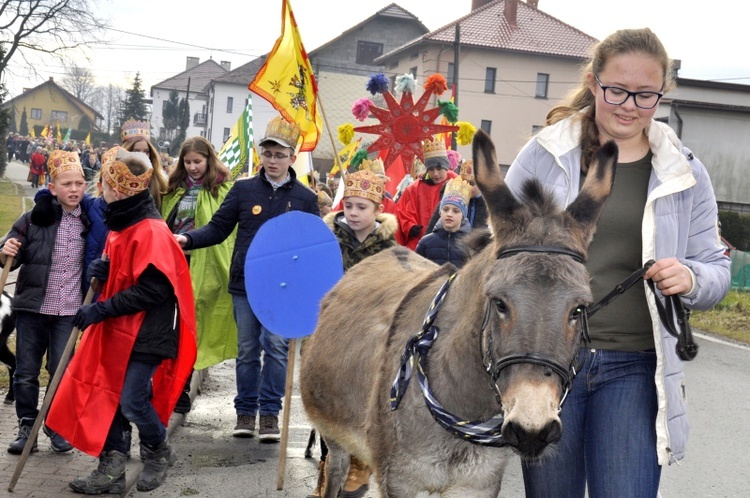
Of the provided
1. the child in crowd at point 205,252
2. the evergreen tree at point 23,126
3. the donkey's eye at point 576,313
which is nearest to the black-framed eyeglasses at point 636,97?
the donkey's eye at point 576,313

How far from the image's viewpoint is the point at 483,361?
3.01m

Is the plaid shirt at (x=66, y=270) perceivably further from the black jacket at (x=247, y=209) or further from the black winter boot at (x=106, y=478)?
the black winter boot at (x=106, y=478)

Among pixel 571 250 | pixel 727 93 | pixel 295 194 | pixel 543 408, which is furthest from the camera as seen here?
pixel 727 93

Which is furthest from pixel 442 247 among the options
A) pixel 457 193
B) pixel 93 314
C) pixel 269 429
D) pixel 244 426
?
pixel 93 314

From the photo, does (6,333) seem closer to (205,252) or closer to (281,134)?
(205,252)

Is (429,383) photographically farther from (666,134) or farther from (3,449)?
(3,449)

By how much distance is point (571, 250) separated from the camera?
2902mm

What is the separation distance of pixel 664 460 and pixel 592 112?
1292 millimetres

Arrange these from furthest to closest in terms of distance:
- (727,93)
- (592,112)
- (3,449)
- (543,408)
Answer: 1. (727,93)
2. (3,449)
3. (592,112)
4. (543,408)

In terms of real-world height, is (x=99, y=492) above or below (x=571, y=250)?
below

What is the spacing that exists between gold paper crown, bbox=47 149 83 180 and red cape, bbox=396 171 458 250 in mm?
3755

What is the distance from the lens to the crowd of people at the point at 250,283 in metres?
3.26

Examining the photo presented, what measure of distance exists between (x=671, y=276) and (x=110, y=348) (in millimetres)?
3548

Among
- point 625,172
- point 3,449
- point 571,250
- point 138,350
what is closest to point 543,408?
point 571,250
